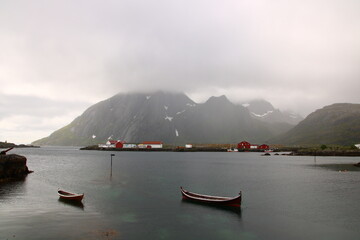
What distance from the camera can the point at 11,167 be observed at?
7738 centimetres

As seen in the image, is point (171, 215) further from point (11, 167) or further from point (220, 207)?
point (11, 167)

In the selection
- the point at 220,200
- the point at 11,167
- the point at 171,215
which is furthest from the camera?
the point at 11,167

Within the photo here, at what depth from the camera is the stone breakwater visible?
74125mm

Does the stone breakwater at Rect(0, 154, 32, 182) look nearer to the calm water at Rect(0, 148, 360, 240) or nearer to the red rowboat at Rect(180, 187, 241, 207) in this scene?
the calm water at Rect(0, 148, 360, 240)

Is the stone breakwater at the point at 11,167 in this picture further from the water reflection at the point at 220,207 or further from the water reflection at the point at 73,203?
the water reflection at the point at 220,207

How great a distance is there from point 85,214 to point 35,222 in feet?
22.9

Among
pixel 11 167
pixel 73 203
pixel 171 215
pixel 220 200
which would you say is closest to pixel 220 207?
pixel 220 200

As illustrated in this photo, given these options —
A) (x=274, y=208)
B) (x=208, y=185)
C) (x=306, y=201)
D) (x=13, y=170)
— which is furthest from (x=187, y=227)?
(x=13, y=170)

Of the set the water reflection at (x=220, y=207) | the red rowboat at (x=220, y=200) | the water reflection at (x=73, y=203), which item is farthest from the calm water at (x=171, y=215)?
the red rowboat at (x=220, y=200)

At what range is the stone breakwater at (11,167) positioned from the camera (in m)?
74.1

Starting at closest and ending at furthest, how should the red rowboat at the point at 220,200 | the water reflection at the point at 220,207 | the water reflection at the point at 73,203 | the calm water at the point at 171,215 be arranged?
the calm water at the point at 171,215 → the water reflection at the point at 220,207 → the red rowboat at the point at 220,200 → the water reflection at the point at 73,203

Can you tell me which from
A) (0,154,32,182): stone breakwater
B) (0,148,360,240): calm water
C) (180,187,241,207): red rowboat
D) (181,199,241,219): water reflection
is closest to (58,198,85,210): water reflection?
(0,148,360,240): calm water

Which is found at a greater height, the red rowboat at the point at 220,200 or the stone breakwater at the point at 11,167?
the stone breakwater at the point at 11,167

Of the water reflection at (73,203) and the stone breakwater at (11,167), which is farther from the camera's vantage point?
the stone breakwater at (11,167)
